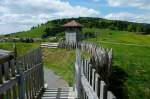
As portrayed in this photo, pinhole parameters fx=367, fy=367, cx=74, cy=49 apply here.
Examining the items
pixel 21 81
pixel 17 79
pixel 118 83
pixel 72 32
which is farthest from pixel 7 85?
pixel 72 32

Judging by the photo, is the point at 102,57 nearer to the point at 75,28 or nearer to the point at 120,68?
the point at 120,68

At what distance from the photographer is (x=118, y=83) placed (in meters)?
13.7

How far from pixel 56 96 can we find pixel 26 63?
277 cm

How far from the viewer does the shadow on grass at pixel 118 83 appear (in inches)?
479

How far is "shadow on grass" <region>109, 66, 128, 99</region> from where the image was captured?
12.2 metres

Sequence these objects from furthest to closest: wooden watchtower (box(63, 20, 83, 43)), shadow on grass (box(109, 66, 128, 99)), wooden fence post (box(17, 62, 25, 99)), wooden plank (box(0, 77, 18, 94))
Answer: wooden watchtower (box(63, 20, 83, 43)) → shadow on grass (box(109, 66, 128, 99)) → wooden fence post (box(17, 62, 25, 99)) → wooden plank (box(0, 77, 18, 94))

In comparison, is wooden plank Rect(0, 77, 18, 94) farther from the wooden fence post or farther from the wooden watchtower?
the wooden watchtower

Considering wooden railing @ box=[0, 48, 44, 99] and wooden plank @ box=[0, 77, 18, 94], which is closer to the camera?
wooden plank @ box=[0, 77, 18, 94]

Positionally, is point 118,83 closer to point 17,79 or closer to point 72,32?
point 17,79

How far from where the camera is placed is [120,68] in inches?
684

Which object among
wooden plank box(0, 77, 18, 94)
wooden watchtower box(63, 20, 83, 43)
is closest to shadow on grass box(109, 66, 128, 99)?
wooden plank box(0, 77, 18, 94)

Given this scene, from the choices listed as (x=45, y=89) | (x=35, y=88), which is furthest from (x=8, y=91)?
(x=45, y=89)

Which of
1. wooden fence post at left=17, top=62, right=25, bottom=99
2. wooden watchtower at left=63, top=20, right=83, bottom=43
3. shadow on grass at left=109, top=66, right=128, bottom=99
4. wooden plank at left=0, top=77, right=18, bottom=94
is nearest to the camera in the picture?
wooden plank at left=0, top=77, right=18, bottom=94

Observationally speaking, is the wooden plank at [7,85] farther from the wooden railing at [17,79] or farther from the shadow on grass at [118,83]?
the shadow on grass at [118,83]
